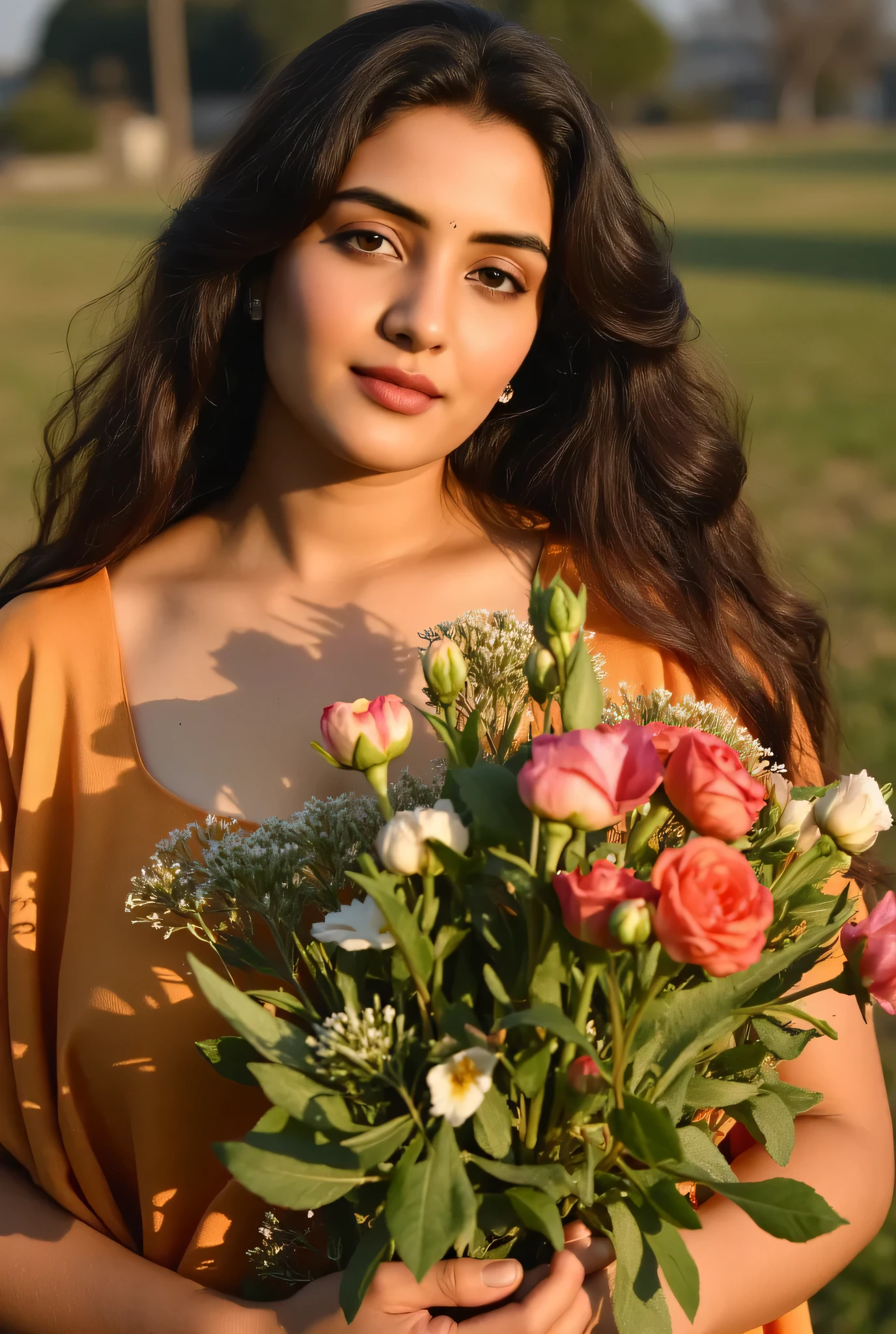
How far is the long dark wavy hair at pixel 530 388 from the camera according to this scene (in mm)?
1924

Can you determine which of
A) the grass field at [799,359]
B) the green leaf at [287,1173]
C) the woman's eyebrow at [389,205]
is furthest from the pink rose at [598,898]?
the grass field at [799,359]

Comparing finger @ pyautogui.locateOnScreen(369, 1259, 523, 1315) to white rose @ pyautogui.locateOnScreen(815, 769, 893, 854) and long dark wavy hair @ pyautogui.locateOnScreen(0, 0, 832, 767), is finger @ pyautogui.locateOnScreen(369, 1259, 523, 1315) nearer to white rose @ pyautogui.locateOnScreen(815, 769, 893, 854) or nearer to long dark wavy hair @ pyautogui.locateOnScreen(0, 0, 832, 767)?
white rose @ pyautogui.locateOnScreen(815, 769, 893, 854)

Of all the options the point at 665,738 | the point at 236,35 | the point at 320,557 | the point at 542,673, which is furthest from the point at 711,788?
the point at 236,35

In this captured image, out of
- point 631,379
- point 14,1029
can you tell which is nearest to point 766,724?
point 631,379

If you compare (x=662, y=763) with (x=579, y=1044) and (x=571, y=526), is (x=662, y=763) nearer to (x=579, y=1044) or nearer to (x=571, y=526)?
(x=579, y=1044)

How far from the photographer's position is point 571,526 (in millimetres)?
2176

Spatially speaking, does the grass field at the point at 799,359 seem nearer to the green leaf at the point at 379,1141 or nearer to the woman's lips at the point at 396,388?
the woman's lips at the point at 396,388

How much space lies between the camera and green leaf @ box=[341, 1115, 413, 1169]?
1.21 meters

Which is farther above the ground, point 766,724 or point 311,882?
point 311,882

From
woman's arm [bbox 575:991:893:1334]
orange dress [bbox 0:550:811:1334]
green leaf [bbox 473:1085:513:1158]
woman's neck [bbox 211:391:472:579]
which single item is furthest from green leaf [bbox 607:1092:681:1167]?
woman's neck [bbox 211:391:472:579]

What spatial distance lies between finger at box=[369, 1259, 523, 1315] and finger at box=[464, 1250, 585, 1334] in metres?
0.02

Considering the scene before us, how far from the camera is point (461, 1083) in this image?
1188 mm

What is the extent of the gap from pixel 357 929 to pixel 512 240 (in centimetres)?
103

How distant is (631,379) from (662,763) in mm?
1083
